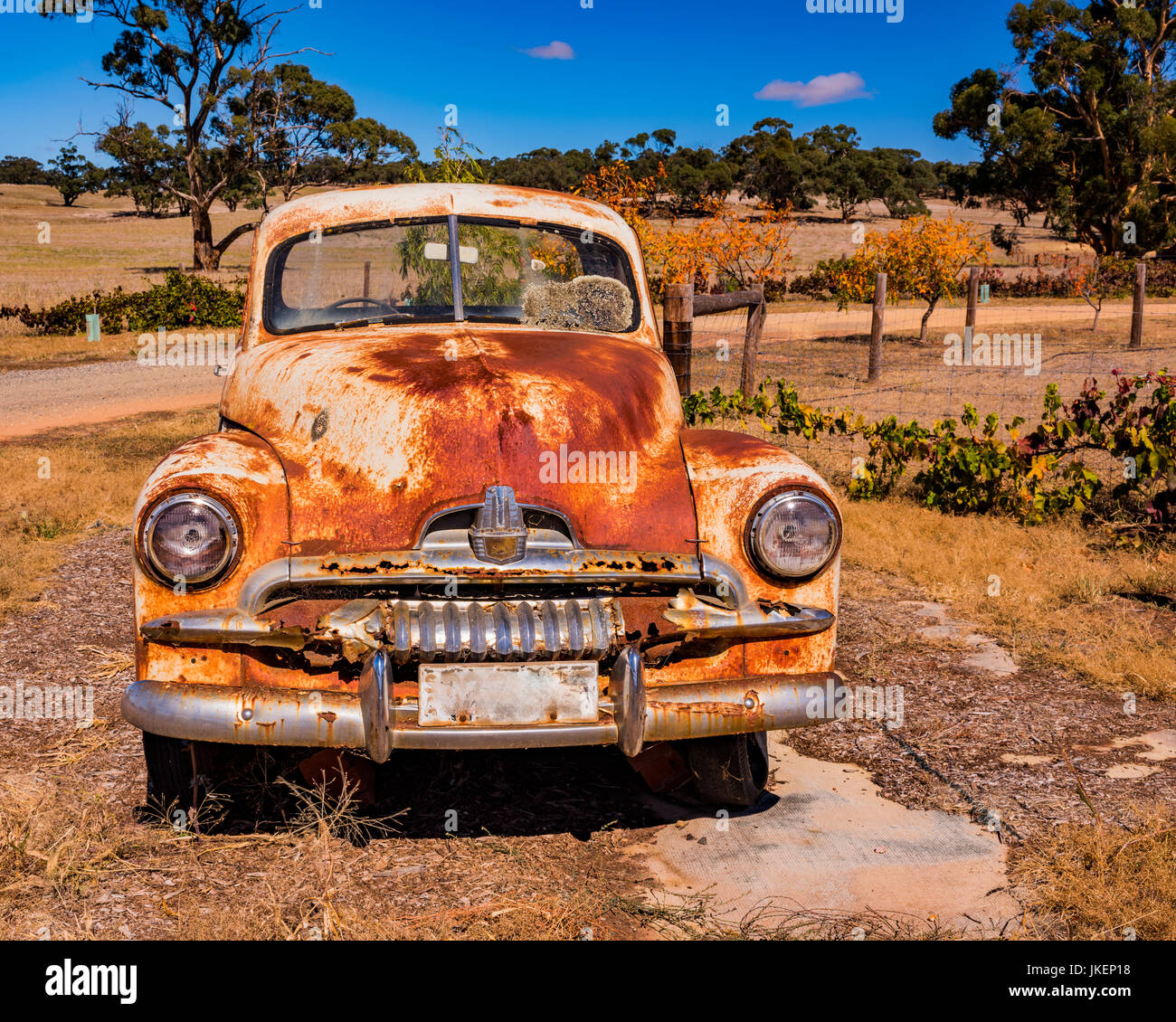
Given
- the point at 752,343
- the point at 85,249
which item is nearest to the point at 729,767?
the point at 752,343

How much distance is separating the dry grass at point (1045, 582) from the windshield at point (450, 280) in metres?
2.54

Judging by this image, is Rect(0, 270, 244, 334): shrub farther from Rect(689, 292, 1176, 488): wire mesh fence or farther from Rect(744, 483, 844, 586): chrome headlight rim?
Rect(744, 483, 844, 586): chrome headlight rim

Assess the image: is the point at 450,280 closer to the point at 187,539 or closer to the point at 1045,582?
the point at 187,539

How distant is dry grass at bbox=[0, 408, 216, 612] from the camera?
626cm

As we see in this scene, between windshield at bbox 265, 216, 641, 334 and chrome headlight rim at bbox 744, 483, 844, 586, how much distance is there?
143 cm

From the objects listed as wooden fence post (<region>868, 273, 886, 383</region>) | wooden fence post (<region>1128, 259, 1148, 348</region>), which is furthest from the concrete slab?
wooden fence post (<region>1128, 259, 1148, 348</region>)

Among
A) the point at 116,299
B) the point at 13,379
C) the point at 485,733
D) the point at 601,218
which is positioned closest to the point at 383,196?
the point at 601,218

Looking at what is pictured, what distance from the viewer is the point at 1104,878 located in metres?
2.92

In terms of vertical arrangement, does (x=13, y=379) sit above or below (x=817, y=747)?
above

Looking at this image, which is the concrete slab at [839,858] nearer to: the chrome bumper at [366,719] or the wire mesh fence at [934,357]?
the chrome bumper at [366,719]

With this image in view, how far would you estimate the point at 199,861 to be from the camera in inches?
121

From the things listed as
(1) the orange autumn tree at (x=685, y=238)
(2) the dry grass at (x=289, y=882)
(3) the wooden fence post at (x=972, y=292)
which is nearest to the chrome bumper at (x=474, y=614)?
(2) the dry grass at (x=289, y=882)

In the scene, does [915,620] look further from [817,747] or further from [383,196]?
[383,196]
